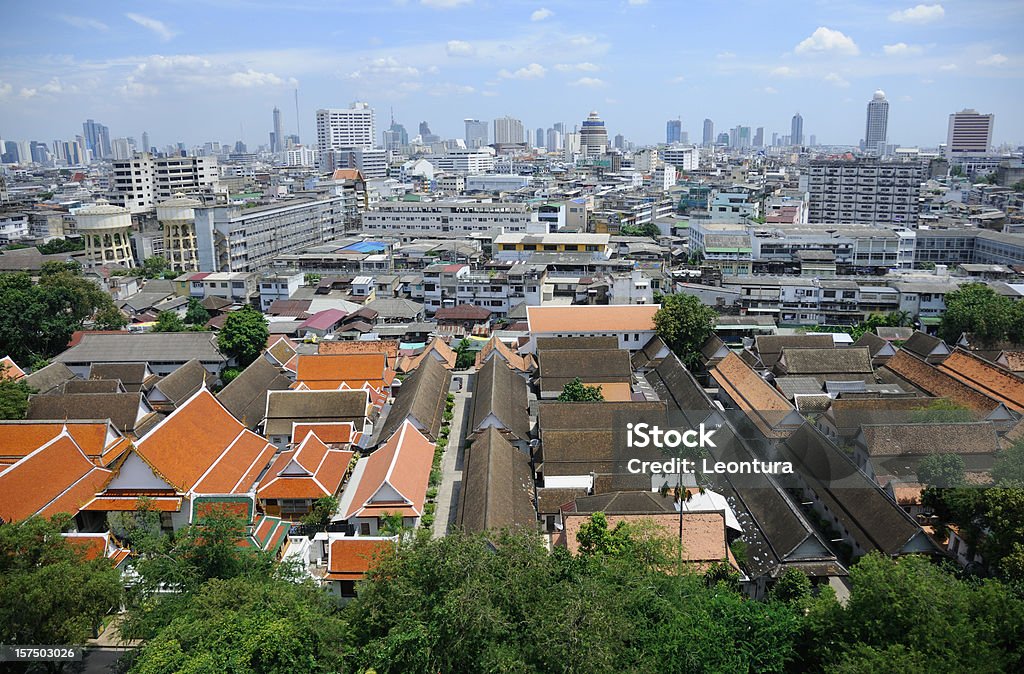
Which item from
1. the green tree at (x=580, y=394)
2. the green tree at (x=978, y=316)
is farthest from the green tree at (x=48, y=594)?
the green tree at (x=978, y=316)

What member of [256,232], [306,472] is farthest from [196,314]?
[306,472]

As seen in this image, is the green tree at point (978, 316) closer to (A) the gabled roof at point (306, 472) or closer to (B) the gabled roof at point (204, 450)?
(A) the gabled roof at point (306, 472)

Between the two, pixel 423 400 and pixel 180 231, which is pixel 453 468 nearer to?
pixel 423 400

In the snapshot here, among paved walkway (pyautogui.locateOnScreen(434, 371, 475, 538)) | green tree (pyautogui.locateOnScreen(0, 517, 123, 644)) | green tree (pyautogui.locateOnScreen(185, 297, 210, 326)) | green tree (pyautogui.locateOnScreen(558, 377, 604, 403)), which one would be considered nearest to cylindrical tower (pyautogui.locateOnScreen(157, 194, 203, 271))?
green tree (pyautogui.locateOnScreen(185, 297, 210, 326))

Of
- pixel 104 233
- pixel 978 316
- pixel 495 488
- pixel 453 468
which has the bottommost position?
pixel 453 468

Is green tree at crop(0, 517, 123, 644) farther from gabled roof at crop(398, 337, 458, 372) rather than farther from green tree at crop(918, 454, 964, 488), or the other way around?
green tree at crop(918, 454, 964, 488)
